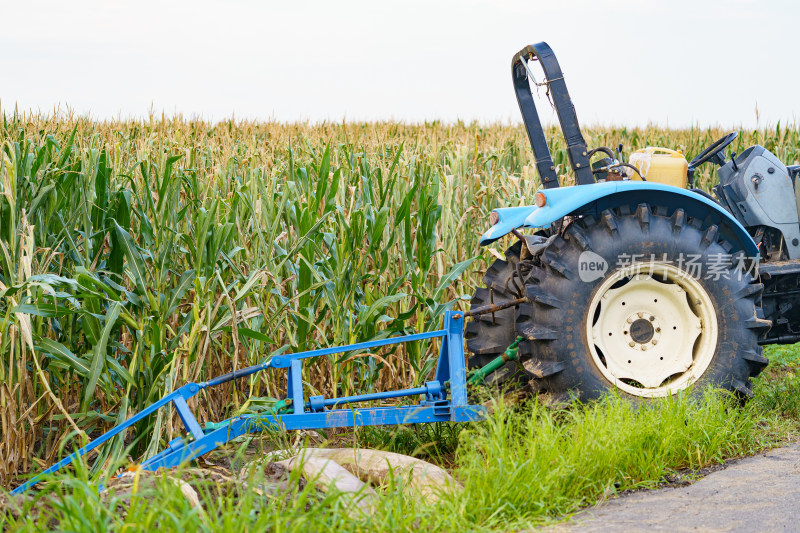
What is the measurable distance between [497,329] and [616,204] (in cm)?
98

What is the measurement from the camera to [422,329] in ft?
15.5

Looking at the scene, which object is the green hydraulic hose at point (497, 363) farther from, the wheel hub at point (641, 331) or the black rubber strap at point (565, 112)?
the black rubber strap at point (565, 112)

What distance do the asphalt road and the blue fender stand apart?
4.21 ft

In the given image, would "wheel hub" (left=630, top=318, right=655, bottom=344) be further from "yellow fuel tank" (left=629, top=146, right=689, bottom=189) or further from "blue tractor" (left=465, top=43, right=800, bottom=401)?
"yellow fuel tank" (left=629, top=146, right=689, bottom=189)

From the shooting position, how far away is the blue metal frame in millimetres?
3221

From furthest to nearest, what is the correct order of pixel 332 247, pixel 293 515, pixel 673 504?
pixel 332 247
pixel 673 504
pixel 293 515

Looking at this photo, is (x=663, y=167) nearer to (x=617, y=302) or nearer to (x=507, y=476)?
(x=617, y=302)

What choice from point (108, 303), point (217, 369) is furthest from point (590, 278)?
point (108, 303)

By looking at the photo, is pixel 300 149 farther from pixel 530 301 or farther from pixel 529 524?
pixel 529 524

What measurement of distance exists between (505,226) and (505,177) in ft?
9.67

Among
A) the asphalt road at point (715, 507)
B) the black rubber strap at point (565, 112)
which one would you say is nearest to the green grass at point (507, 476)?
the asphalt road at point (715, 507)

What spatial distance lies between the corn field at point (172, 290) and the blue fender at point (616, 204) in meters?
0.79

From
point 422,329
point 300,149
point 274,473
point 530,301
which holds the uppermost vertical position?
point 300,149

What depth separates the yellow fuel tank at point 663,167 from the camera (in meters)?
4.64
